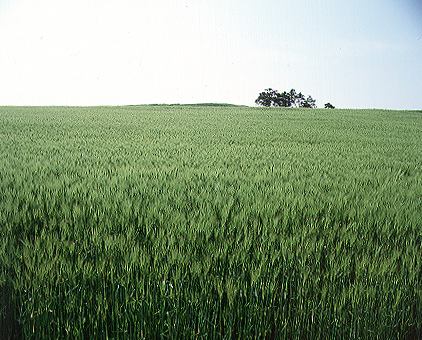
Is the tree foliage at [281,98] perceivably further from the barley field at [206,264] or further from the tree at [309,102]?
the barley field at [206,264]

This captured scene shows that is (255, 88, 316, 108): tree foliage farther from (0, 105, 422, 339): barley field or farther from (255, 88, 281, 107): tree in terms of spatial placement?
(0, 105, 422, 339): barley field

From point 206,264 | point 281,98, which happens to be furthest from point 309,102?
point 206,264

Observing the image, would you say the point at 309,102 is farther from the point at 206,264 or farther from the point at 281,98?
the point at 206,264

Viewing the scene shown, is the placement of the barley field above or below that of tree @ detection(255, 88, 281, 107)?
below

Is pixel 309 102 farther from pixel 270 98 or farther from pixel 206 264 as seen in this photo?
pixel 206 264

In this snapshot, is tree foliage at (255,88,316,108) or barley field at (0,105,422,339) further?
tree foliage at (255,88,316,108)

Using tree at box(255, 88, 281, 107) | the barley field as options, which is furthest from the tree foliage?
the barley field

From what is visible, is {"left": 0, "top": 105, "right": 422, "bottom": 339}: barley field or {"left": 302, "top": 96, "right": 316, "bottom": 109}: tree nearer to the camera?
{"left": 0, "top": 105, "right": 422, "bottom": 339}: barley field

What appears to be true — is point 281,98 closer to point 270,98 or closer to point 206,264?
point 270,98

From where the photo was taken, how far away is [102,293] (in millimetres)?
1384

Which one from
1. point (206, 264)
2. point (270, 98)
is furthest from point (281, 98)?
point (206, 264)

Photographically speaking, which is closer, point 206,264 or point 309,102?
point 206,264

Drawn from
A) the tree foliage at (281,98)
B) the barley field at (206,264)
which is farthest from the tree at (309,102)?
the barley field at (206,264)

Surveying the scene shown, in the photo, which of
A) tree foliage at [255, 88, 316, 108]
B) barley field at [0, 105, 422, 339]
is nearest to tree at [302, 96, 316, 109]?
tree foliage at [255, 88, 316, 108]
